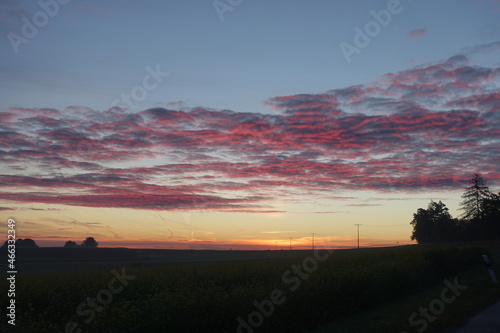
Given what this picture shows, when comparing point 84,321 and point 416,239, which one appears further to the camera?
point 416,239

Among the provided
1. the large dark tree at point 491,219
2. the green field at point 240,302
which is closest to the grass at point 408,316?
the green field at point 240,302

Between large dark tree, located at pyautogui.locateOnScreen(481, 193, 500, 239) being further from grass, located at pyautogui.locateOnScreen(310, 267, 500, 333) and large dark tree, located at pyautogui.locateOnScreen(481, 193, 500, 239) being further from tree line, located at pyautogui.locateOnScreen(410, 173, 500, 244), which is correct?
grass, located at pyautogui.locateOnScreen(310, 267, 500, 333)

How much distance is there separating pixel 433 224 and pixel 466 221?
12851 millimetres

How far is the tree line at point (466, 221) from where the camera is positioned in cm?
10838

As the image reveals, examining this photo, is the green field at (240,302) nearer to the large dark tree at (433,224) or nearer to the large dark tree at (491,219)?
the large dark tree at (491,219)

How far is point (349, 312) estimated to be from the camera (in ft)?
58.2

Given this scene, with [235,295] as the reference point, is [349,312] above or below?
below

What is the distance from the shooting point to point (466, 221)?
12100cm

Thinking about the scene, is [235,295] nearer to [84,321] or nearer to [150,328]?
A: [150,328]

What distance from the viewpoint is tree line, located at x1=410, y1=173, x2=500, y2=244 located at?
10838 centimetres

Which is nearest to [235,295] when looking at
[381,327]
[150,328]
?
[150,328]

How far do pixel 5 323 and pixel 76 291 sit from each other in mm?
4816

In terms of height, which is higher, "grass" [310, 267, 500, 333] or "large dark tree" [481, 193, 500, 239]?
"large dark tree" [481, 193, 500, 239]

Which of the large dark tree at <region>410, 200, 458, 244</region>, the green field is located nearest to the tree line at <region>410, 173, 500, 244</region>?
the large dark tree at <region>410, 200, 458, 244</region>
